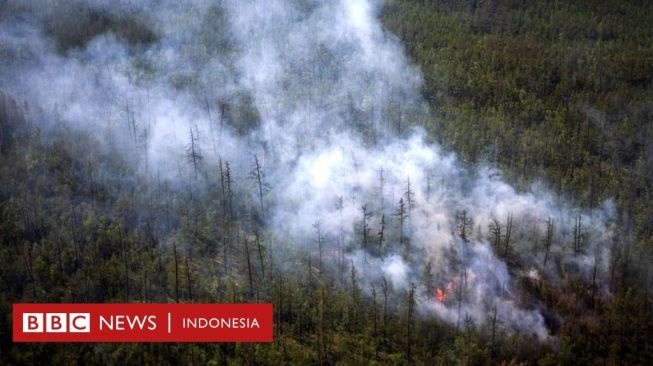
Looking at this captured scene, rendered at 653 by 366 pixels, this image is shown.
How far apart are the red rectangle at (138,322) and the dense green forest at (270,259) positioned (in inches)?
115

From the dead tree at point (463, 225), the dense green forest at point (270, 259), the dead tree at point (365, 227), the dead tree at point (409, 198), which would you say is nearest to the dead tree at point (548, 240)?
the dense green forest at point (270, 259)

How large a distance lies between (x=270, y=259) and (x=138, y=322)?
131 feet

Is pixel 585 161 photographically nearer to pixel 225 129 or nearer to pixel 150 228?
pixel 225 129

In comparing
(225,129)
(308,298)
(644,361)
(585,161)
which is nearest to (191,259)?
(308,298)

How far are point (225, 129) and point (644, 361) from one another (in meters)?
132

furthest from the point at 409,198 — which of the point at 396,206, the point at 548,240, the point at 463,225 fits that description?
the point at 548,240

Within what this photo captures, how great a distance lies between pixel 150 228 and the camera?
152375 mm

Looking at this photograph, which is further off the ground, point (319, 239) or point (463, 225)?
point (463, 225)

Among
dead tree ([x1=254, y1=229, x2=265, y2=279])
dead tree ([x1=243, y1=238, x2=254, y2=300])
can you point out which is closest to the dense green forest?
dead tree ([x1=243, y1=238, x2=254, y2=300])

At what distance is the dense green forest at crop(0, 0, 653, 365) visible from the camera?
404 feet

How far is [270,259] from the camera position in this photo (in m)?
146

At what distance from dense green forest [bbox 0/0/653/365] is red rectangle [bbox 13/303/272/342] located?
291 centimetres

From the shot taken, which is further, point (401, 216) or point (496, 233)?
point (401, 216)

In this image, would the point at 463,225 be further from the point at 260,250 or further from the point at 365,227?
the point at 260,250
